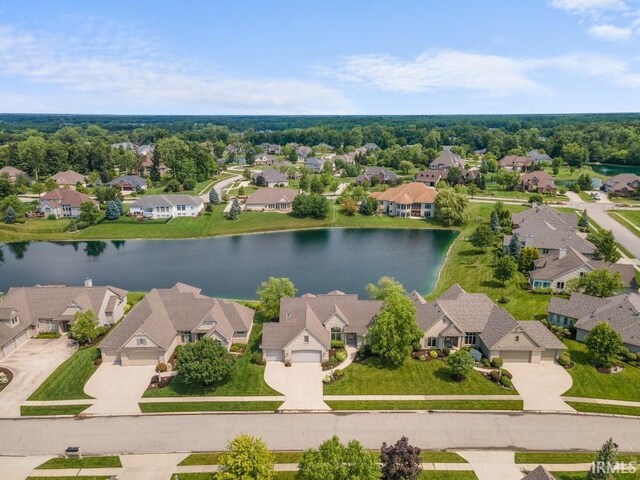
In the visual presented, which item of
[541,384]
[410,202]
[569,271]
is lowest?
[541,384]

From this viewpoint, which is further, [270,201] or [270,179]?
[270,179]

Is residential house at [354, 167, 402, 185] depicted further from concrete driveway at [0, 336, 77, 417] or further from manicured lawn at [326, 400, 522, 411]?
manicured lawn at [326, 400, 522, 411]

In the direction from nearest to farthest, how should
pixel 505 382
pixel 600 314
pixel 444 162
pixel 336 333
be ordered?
pixel 505 382
pixel 336 333
pixel 600 314
pixel 444 162

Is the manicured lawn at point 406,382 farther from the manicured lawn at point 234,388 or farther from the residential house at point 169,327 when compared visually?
the residential house at point 169,327

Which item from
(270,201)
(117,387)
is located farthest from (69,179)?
(117,387)

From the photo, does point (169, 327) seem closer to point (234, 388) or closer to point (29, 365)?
point (234, 388)

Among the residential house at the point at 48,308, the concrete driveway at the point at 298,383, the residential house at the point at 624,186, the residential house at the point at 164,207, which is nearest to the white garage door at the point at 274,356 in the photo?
the concrete driveway at the point at 298,383
